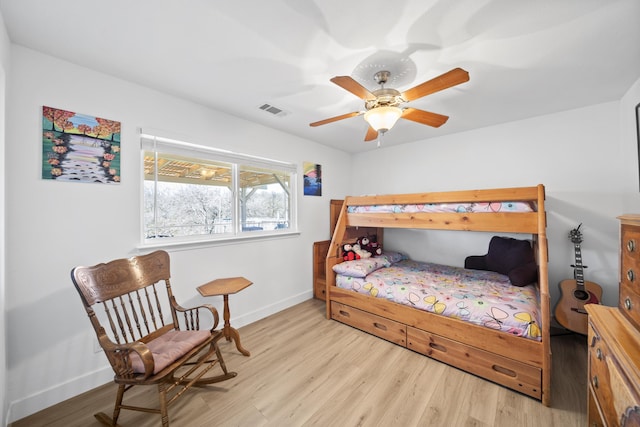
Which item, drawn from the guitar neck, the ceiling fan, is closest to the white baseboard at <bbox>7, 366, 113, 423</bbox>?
the ceiling fan

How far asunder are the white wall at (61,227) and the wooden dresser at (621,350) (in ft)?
8.15

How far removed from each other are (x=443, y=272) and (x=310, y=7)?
9.87 feet

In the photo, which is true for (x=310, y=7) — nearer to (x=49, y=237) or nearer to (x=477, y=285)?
(x=49, y=237)

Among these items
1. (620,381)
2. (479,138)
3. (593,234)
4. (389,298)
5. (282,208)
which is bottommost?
(389,298)

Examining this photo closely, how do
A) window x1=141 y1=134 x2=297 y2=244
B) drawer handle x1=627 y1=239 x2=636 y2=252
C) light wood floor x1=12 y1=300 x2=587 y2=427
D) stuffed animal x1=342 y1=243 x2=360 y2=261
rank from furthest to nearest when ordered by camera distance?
stuffed animal x1=342 y1=243 x2=360 y2=261, window x1=141 y1=134 x2=297 y2=244, light wood floor x1=12 y1=300 x2=587 y2=427, drawer handle x1=627 y1=239 x2=636 y2=252

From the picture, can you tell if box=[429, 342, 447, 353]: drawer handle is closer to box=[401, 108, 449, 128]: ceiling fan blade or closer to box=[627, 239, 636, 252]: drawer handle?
box=[627, 239, 636, 252]: drawer handle

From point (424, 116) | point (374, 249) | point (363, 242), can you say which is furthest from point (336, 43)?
point (374, 249)

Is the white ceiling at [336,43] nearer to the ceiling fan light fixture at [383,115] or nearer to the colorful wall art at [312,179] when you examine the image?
the ceiling fan light fixture at [383,115]

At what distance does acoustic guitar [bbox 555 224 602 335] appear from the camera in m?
2.27

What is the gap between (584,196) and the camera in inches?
97.3

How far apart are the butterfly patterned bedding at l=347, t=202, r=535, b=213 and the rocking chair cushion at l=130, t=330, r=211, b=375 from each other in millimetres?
2133

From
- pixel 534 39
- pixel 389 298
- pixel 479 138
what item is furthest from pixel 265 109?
pixel 479 138

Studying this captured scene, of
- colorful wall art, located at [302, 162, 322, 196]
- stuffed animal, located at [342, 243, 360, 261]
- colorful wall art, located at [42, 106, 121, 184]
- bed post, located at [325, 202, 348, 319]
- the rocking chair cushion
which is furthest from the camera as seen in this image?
colorful wall art, located at [302, 162, 322, 196]

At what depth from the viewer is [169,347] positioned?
1555mm
